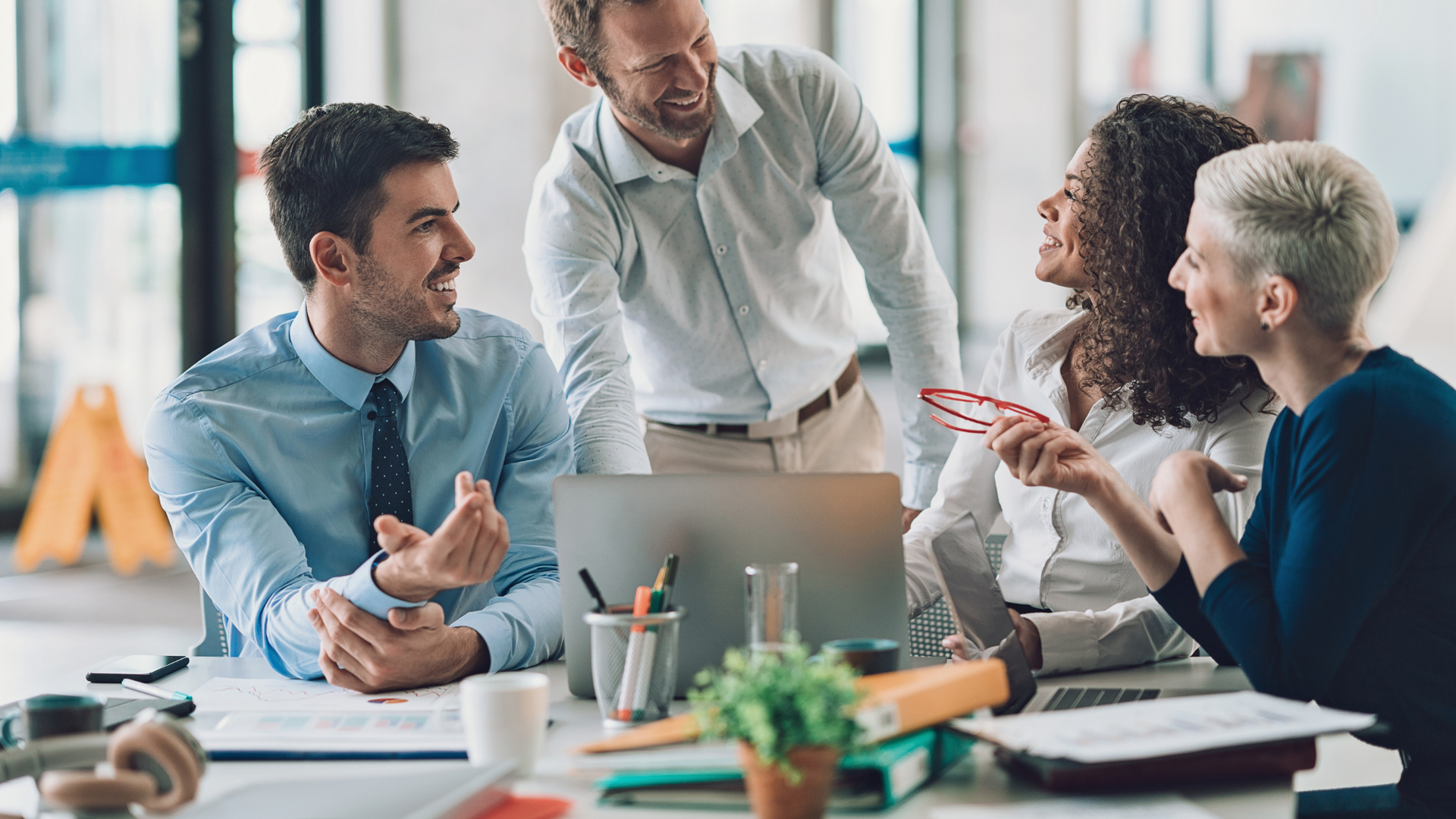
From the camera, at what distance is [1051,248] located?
1923 mm

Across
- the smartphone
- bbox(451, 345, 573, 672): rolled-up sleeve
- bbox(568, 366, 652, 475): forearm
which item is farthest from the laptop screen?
the smartphone

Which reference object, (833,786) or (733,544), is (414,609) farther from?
(833,786)

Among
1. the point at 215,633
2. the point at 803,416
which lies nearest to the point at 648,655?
the point at 215,633

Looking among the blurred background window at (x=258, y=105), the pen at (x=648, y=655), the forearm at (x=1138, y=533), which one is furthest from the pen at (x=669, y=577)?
the blurred background window at (x=258, y=105)

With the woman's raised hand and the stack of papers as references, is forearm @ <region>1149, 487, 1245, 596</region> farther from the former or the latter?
the stack of papers

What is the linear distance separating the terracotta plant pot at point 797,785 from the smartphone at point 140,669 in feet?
3.00

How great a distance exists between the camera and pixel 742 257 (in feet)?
8.18

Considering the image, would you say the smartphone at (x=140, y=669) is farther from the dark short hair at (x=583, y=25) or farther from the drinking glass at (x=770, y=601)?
the dark short hair at (x=583, y=25)

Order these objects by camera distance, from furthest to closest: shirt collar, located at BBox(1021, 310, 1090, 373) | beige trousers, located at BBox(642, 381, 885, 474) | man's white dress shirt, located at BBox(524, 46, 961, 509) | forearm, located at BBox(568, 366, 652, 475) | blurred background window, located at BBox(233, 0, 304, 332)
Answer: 1. blurred background window, located at BBox(233, 0, 304, 332)
2. beige trousers, located at BBox(642, 381, 885, 474)
3. man's white dress shirt, located at BBox(524, 46, 961, 509)
4. forearm, located at BBox(568, 366, 652, 475)
5. shirt collar, located at BBox(1021, 310, 1090, 373)

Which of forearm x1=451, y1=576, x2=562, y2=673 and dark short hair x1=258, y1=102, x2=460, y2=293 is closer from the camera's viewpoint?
forearm x1=451, y1=576, x2=562, y2=673

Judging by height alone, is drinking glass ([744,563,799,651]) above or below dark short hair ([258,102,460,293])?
below

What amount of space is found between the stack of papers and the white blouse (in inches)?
25.7

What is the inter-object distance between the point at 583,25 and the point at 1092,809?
1661 millimetres

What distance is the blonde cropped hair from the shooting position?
130 cm
